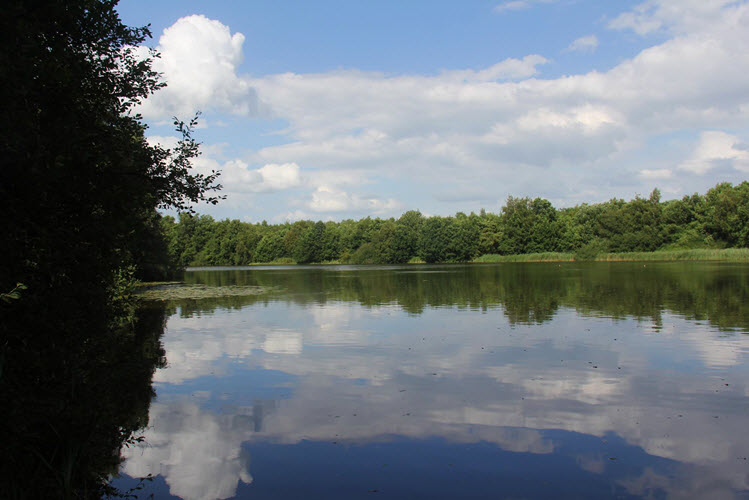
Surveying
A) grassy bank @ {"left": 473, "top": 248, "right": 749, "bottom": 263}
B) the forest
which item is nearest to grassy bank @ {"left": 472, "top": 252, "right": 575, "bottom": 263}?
grassy bank @ {"left": 473, "top": 248, "right": 749, "bottom": 263}

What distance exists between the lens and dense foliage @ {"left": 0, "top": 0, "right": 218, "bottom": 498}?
19.3 feet

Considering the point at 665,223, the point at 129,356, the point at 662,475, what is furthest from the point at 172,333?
the point at 665,223

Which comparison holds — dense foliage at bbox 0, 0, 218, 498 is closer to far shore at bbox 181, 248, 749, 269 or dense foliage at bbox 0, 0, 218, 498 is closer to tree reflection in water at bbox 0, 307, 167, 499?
tree reflection in water at bbox 0, 307, 167, 499

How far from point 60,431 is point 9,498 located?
0.92 m

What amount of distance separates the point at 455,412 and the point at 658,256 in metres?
89.6

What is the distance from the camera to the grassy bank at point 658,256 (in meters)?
77.4

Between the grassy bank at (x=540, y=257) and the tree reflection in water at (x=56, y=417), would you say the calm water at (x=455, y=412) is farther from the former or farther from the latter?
the grassy bank at (x=540, y=257)

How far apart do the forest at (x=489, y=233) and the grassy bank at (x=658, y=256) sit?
3.96 meters

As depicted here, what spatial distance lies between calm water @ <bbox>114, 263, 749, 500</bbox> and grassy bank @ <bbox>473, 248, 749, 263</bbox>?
67.5m

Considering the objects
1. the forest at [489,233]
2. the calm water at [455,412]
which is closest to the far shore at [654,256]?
the forest at [489,233]

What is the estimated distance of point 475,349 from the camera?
15.6 meters

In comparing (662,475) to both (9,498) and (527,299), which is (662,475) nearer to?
(9,498)

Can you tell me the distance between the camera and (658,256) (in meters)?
88.2

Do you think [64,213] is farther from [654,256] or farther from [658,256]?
[654,256]
